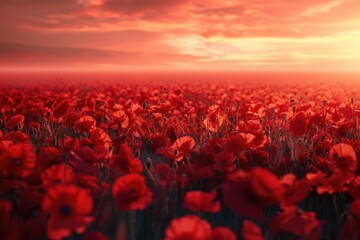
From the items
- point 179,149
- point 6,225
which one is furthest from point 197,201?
point 179,149

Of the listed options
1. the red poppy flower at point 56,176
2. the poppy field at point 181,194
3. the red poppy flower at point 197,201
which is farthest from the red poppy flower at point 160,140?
the red poppy flower at point 197,201

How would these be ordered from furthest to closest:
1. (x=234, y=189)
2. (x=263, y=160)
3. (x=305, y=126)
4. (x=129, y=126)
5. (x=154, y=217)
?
(x=129, y=126), (x=305, y=126), (x=263, y=160), (x=154, y=217), (x=234, y=189)

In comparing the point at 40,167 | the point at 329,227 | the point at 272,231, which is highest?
the point at 40,167

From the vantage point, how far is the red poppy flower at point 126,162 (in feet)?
5.37

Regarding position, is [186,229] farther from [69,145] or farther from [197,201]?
[69,145]

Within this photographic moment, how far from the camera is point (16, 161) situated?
1.68 m

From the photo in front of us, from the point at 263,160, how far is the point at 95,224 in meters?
1.20

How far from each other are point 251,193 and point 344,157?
770mm

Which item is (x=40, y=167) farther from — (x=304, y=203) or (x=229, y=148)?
(x=304, y=203)

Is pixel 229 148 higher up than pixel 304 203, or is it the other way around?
pixel 229 148

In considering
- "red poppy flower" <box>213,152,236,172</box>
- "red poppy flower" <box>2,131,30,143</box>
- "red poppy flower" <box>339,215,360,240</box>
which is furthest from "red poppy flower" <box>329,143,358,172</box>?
"red poppy flower" <box>2,131,30,143</box>

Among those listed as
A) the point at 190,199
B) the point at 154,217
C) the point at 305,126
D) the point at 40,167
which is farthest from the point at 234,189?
the point at 305,126

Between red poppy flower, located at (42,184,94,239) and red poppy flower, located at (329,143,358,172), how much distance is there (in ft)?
4.06

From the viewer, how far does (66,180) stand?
58.1 inches
